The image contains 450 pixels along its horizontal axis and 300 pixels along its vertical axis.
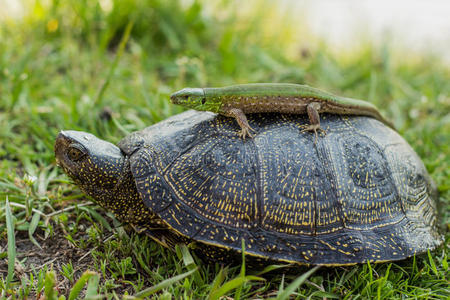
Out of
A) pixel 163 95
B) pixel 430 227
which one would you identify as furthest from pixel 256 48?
pixel 430 227

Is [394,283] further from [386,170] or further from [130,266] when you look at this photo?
[130,266]

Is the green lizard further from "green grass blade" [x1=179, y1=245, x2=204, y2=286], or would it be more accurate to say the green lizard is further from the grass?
the grass

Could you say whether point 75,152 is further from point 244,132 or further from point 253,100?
point 253,100

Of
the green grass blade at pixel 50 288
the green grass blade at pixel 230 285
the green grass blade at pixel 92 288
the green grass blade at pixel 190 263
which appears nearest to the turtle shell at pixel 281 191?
the green grass blade at pixel 190 263

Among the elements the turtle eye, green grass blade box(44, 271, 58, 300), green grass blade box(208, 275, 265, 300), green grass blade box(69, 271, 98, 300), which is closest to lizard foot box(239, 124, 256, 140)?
green grass blade box(208, 275, 265, 300)

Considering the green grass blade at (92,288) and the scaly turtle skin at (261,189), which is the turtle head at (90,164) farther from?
the green grass blade at (92,288)

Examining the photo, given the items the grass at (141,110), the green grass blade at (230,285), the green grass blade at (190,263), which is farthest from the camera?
the grass at (141,110)
